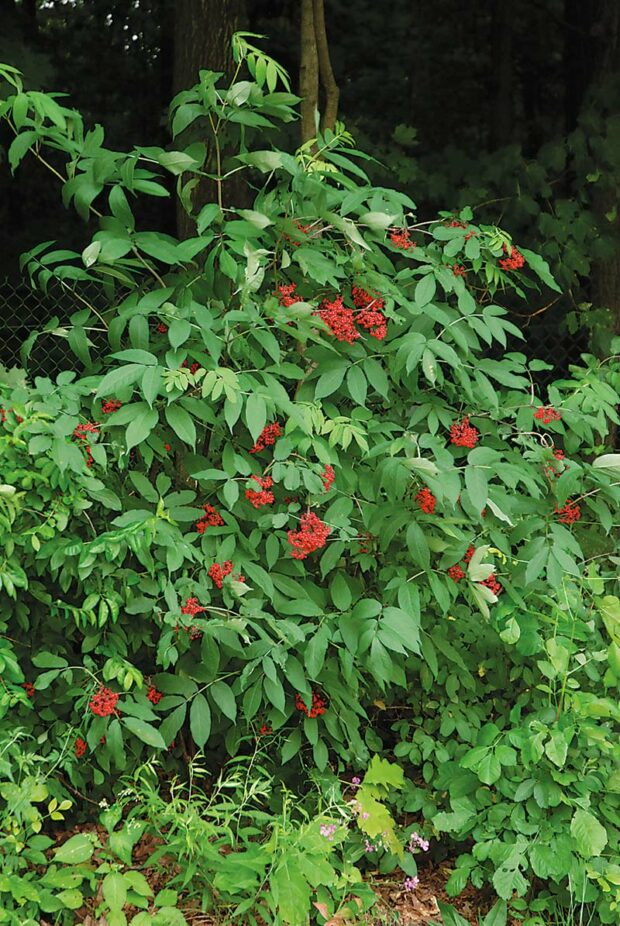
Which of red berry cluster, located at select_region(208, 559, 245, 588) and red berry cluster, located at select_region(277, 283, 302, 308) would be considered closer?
red berry cluster, located at select_region(208, 559, 245, 588)

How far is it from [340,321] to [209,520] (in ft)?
2.24

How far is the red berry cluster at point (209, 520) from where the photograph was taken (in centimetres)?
305

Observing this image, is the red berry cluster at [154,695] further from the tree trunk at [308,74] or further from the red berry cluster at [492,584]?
the tree trunk at [308,74]

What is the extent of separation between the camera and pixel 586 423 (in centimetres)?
344

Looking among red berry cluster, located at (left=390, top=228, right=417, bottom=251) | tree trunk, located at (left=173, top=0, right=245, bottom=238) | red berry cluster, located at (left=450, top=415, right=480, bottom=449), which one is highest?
tree trunk, located at (left=173, top=0, right=245, bottom=238)

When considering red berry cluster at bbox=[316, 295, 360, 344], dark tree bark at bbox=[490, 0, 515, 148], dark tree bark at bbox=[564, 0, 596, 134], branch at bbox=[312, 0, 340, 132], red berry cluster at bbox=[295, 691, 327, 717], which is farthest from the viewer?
dark tree bark at bbox=[490, 0, 515, 148]

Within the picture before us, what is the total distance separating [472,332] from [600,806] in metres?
1.47

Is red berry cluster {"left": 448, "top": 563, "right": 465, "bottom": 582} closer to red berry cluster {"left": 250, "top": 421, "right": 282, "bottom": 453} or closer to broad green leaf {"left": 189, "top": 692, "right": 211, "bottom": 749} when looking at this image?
red berry cluster {"left": 250, "top": 421, "right": 282, "bottom": 453}

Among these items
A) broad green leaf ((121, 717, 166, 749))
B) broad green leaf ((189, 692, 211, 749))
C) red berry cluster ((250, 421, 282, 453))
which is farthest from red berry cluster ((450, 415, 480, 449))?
broad green leaf ((121, 717, 166, 749))

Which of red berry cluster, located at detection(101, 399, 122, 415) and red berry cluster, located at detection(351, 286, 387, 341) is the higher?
red berry cluster, located at detection(351, 286, 387, 341)

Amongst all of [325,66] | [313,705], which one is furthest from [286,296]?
[325,66]

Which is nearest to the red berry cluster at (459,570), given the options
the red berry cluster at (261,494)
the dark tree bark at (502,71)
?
the red berry cluster at (261,494)

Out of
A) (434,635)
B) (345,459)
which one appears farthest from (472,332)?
(434,635)

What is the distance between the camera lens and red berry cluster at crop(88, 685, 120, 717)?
293 cm
